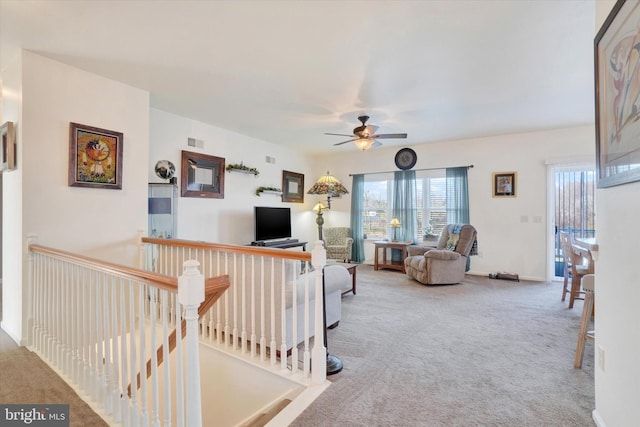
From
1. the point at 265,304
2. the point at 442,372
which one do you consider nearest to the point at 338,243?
the point at 265,304

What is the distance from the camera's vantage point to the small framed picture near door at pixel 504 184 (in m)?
5.62

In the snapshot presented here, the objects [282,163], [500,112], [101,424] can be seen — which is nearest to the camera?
[101,424]

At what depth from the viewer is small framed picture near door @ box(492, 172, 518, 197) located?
5.62 meters

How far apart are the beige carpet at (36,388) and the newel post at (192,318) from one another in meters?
1.03

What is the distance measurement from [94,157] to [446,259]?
4.93m

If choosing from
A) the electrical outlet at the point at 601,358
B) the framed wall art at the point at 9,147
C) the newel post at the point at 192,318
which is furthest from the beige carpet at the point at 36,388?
the electrical outlet at the point at 601,358

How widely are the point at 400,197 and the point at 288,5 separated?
5.10 meters

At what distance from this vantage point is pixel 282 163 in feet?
21.8

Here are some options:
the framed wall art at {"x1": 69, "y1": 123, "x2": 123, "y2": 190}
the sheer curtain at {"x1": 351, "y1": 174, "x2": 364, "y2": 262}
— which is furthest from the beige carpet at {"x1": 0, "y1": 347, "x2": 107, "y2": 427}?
the sheer curtain at {"x1": 351, "y1": 174, "x2": 364, "y2": 262}

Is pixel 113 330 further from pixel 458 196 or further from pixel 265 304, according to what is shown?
pixel 458 196

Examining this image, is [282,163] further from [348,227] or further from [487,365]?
[487,365]

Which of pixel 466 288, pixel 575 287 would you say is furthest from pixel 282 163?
pixel 575 287

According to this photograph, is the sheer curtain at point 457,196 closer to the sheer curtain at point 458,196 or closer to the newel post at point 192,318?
the sheer curtain at point 458,196

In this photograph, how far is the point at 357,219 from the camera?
718cm
